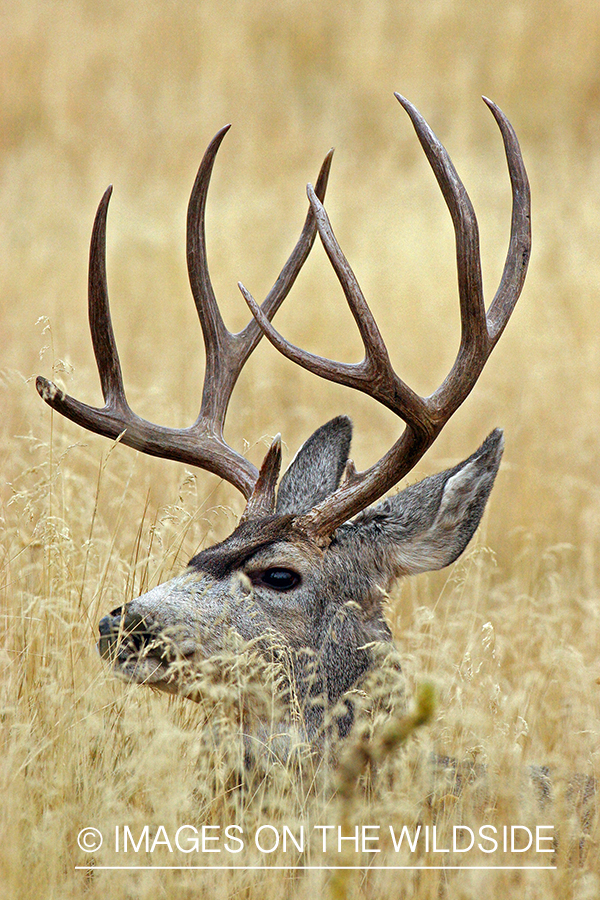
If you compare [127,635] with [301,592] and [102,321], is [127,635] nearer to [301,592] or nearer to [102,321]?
[301,592]

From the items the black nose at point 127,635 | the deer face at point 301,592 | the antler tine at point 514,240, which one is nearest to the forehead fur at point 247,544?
the deer face at point 301,592

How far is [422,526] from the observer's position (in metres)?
4.06

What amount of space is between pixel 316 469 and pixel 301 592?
0.91m

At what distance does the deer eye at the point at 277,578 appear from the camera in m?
3.82

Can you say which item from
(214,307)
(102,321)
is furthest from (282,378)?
(102,321)

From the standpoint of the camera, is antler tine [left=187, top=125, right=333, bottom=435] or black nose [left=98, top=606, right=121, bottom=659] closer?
black nose [left=98, top=606, right=121, bottom=659]

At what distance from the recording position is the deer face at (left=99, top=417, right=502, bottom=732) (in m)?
3.51

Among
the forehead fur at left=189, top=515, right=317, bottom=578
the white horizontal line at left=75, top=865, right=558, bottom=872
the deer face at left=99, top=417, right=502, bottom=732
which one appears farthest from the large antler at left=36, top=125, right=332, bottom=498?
the white horizontal line at left=75, top=865, right=558, bottom=872

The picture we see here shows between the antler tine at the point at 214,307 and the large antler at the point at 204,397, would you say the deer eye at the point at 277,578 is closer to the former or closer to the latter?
the large antler at the point at 204,397

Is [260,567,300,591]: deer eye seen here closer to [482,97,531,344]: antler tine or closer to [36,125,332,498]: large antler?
[36,125,332,498]: large antler

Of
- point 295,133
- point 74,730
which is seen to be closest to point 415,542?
point 74,730

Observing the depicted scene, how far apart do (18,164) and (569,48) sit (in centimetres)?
894

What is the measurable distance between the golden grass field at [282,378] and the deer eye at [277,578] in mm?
477

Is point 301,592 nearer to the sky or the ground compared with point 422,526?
nearer to the ground
